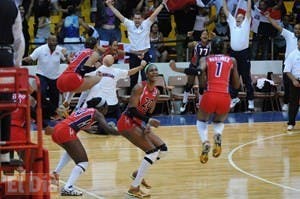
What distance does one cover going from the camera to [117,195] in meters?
12.4

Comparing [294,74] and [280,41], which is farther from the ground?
[280,41]

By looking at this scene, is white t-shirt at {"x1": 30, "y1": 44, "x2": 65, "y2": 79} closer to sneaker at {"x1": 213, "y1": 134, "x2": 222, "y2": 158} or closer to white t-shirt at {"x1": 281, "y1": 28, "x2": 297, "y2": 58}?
white t-shirt at {"x1": 281, "y1": 28, "x2": 297, "y2": 58}

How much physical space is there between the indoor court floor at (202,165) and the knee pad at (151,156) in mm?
575

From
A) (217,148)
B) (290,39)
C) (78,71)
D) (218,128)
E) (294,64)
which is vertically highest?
(290,39)

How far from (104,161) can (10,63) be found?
23.7ft

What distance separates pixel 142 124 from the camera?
12.7 meters

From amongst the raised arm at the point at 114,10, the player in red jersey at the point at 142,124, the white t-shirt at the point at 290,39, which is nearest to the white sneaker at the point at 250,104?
the white t-shirt at the point at 290,39

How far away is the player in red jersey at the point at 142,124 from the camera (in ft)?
40.2

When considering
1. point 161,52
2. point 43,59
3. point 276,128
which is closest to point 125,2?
point 161,52

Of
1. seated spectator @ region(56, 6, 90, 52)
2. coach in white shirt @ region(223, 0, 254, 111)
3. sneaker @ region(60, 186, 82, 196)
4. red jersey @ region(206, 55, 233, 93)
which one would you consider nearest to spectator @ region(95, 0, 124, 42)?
seated spectator @ region(56, 6, 90, 52)

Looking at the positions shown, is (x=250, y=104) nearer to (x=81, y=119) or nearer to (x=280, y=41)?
(x=280, y=41)

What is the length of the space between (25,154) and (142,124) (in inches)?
203

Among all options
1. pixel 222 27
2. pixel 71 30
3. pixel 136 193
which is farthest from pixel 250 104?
pixel 136 193

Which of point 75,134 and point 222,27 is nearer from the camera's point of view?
point 75,134
